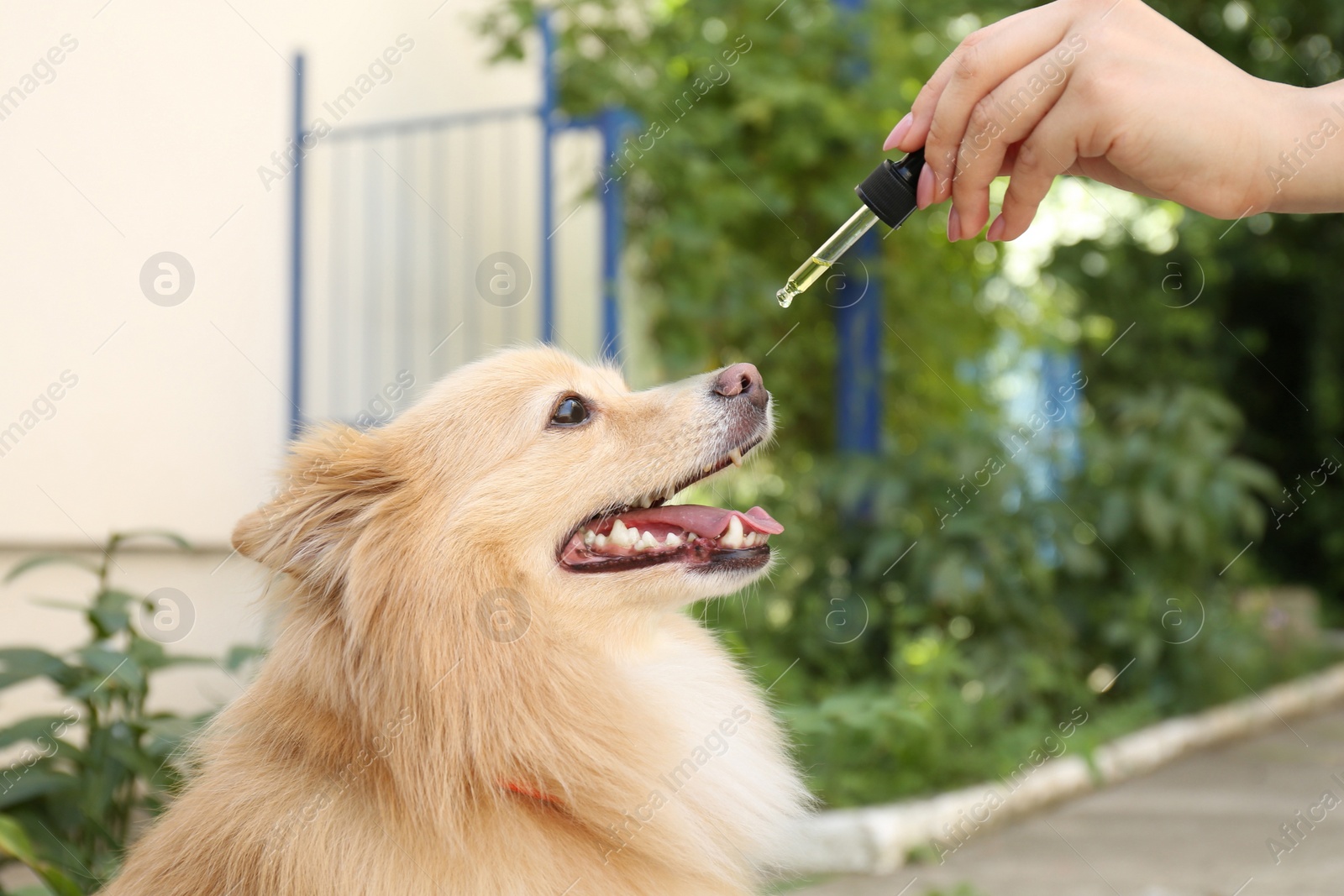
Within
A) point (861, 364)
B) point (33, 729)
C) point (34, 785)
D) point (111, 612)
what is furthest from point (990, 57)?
point (861, 364)

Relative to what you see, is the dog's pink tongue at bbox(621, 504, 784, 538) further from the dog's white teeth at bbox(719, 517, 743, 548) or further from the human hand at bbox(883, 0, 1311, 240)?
the human hand at bbox(883, 0, 1311, 240)

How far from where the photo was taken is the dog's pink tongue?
238cm

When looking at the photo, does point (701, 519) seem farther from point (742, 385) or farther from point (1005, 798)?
point (1005, 798)

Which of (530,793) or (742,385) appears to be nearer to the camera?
(530,793)

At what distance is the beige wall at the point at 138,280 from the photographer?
3965 millimetres

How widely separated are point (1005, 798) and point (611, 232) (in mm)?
3192

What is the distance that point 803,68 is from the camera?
5.95 meters

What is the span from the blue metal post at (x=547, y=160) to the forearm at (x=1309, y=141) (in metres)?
3.83

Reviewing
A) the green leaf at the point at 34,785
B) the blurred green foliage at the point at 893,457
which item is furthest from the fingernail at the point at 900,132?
the blurred green foliage at the point at 893,457

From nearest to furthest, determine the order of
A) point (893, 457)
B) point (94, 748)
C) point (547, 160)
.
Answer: point (94, 748), point (547, 160), point (893, 457)

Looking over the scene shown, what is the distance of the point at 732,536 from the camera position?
236cm

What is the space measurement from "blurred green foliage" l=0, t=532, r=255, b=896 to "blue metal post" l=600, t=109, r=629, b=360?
8.83 ft

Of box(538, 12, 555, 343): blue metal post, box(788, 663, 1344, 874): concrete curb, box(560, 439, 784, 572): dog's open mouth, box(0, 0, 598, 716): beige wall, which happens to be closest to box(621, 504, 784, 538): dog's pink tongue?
box(560, 439, 784, 572): dog's open mouth

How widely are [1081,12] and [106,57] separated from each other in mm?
3866
